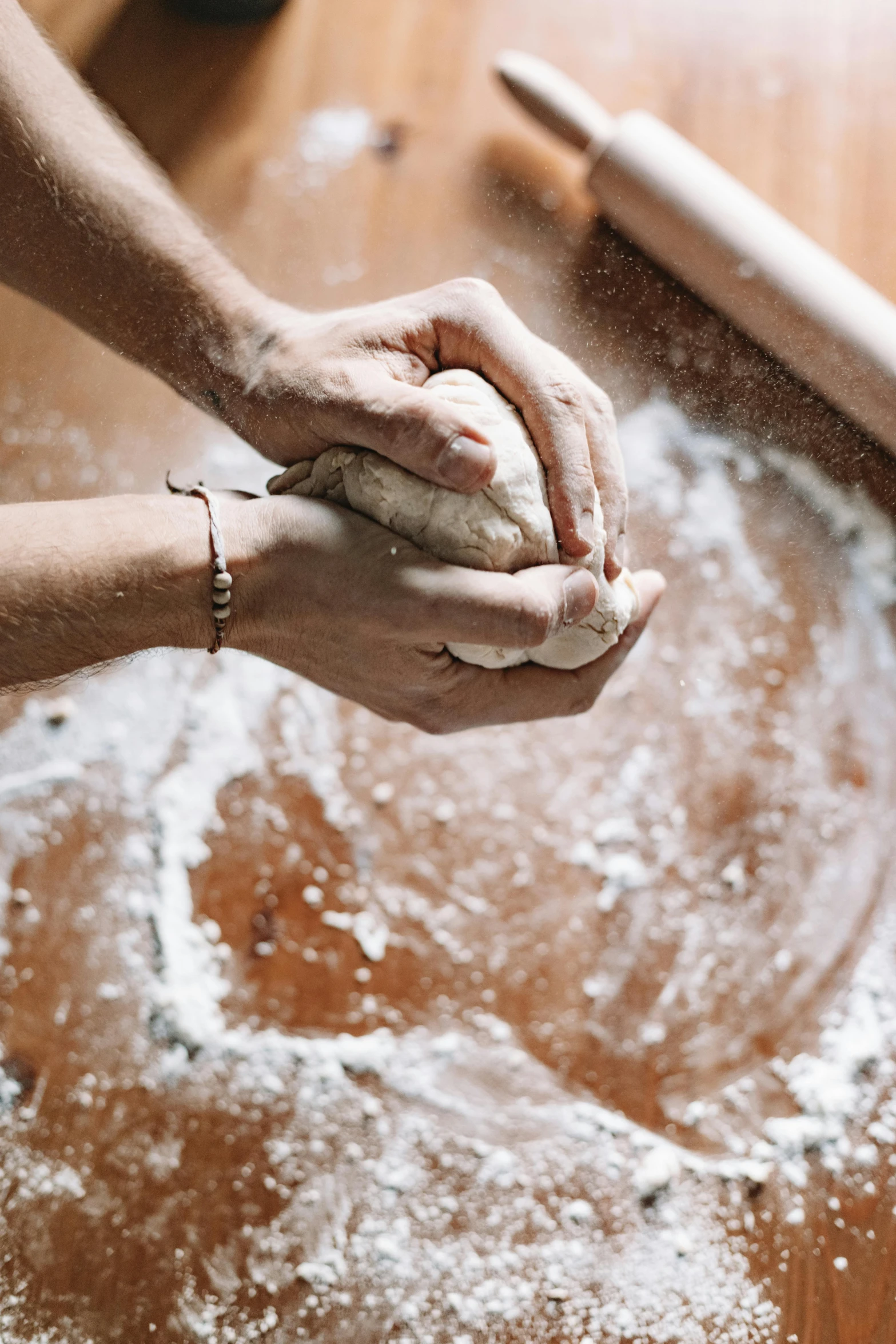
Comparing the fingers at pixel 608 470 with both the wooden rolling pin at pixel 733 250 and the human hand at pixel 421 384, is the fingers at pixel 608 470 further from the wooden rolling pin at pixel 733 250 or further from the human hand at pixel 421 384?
the wooden rolling pin at pixel 733 250

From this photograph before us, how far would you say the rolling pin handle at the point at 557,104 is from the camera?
1.07m

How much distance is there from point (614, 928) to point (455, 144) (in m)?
0.91

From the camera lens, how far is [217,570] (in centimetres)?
68

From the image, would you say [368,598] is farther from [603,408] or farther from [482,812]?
[482,812]

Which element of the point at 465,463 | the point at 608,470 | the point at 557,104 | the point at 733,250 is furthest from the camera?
the point at 557,104

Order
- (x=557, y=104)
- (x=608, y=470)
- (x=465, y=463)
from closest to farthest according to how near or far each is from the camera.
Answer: (x=465, y=463), (x=608, y=470), (x=557, y=104)

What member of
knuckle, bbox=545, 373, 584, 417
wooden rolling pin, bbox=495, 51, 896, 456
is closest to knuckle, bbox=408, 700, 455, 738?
knuckle, bbox=545, 373, 584, 417

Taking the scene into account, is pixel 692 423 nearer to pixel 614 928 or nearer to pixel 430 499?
pixel 430 499

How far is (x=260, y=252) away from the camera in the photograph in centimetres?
105

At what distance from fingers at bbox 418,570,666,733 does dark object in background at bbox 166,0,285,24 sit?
75 cm

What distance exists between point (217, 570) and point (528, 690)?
29 cm

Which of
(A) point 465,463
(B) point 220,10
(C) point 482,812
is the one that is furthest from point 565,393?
(B) point 220,10

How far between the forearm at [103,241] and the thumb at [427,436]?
15cm

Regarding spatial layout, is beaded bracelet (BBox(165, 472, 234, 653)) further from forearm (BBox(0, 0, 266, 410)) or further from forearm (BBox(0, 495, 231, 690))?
forearm (BBox(0, 0, 266, 410))
